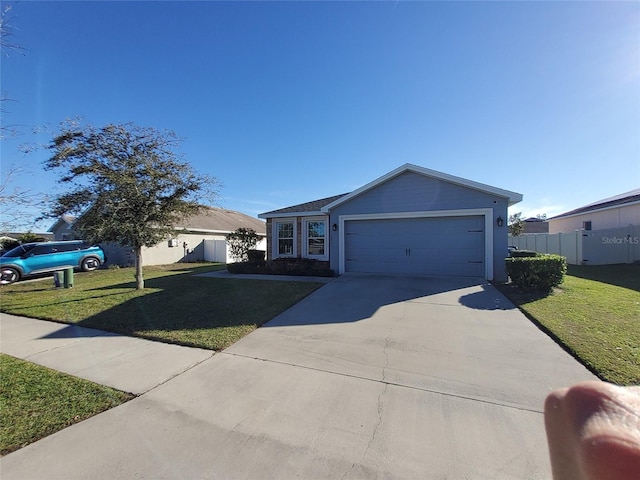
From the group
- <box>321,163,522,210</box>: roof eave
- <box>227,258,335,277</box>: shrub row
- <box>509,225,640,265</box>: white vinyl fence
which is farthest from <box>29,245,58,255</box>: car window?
<box>509,225,640,265</box>: white vinyl fence

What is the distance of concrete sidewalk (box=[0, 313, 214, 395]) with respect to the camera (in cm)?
378

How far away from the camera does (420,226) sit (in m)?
10.9

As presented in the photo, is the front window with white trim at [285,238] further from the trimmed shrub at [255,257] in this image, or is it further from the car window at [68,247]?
the car window at [68,247]

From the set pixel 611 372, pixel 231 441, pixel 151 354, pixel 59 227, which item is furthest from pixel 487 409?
pixel 59 227

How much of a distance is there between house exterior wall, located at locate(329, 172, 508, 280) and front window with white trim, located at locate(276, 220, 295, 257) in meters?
2.60

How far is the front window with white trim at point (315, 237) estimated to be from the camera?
1350 centimetres

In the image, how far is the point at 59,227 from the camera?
A: 23.4m

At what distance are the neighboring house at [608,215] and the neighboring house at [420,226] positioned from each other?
11.9 meters

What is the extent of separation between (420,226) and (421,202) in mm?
892

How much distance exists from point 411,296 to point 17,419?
24.0 ft

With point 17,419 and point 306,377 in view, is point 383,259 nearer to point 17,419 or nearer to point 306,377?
point 306,377

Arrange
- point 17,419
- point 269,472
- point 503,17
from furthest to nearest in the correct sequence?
point 503,17 < point 17,419 < point 269,472

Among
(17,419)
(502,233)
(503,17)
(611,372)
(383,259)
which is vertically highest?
(503,17)

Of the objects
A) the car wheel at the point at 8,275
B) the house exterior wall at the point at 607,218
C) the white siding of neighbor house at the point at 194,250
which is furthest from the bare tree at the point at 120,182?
the house exterior wall at the point at 607,218
